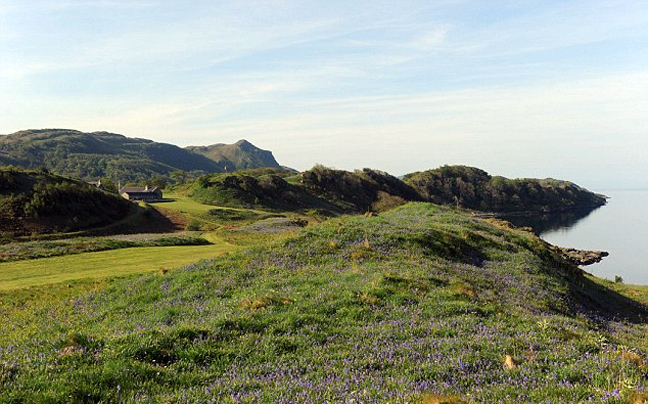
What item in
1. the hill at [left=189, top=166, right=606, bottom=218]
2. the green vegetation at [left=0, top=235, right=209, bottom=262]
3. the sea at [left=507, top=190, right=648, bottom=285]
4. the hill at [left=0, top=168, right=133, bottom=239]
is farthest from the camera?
the hill at [left=189, top=166, right=606, bottom=218]

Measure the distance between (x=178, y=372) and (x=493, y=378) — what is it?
6.19 metres

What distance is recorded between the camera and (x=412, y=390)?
22.5ft

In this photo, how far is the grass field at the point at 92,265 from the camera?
27984 mm

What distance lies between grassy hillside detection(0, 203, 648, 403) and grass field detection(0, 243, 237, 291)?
8.45 meters

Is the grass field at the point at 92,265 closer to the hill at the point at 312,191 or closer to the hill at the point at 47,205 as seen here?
the hill at the point at 47,205

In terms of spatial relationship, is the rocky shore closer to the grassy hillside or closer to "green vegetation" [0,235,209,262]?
the grassy hillside

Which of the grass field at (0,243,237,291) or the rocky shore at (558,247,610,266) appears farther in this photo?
the rocky shore at (558,247,610,266)

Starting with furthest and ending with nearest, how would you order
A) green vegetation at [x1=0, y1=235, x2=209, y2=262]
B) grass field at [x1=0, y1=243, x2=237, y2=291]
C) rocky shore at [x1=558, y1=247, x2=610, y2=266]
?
rocky shore at [x1=558, y1=247, x2=610, y2=266] < green vegetation at [x1=0, y1=235, x2=209, y2=262] < grass field at [x1=0, y1=243, x2=237, y2=291]

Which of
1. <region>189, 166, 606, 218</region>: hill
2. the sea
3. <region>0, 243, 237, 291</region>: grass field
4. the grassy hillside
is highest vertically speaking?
<region>189, 166, 606, 218</region>: hill

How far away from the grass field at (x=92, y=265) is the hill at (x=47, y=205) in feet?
85.0

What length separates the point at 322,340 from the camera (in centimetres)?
1008

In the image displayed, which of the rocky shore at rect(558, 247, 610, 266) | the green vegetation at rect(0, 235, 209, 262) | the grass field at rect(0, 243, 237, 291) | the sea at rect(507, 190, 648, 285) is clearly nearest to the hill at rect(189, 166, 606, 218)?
the sea at rect(507, 190, 648, 285)

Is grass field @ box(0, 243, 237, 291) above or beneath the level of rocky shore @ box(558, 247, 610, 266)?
above

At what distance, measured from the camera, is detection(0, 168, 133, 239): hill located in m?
58.9
